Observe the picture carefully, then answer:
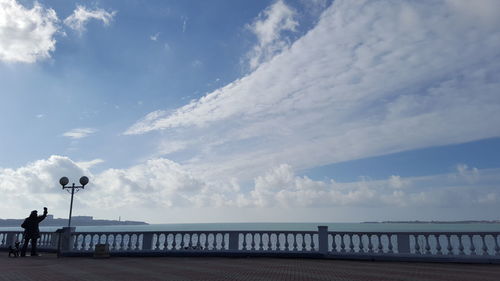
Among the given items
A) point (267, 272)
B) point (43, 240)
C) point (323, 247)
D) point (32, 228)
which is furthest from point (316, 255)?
point (43, 240)

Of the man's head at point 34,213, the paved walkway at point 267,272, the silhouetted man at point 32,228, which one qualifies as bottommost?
the paved walkway at point 267,272

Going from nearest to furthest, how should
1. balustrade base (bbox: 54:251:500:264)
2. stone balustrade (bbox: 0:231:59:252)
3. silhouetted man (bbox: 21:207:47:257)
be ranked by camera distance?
balustrade base (bbox: 54:251:500:264)
silhouetted man (bbox: 21:207:47:257)
stone balustrade (bbox: 0:231:59:252)

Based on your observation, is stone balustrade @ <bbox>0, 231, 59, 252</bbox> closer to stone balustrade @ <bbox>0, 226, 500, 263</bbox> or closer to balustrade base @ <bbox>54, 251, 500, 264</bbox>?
stone balustrade @ <bbox>0, 226, 500, 263</bbox>

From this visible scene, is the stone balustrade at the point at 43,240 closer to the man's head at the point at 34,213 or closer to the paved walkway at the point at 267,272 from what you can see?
the man's head at the point at 34,213

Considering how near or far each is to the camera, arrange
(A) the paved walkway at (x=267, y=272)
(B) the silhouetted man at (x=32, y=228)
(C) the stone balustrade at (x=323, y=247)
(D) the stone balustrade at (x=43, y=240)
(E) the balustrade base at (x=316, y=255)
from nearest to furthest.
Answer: (A) the paved walkway at (x=267, y=272), (E) the balustrade base at (x=316, y=255), (C) the stone balustrade at (x=323, y=247), (B) the silhouetted man at (x=32, y=228), (D) the stone balustrade at (x=43, y=240)

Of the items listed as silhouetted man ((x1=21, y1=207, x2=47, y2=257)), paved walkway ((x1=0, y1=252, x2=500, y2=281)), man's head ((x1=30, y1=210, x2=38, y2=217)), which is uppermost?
man's head ((x1=30, y1=210, x2=38, y2=217))

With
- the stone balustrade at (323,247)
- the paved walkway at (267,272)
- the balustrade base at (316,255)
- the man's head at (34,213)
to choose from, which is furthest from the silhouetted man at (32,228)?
the paved walkway at (267,272)

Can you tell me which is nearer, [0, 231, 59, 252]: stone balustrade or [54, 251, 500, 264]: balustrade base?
[54, 251, 500, 264]: balustrade base

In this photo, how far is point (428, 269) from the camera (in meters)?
12.4

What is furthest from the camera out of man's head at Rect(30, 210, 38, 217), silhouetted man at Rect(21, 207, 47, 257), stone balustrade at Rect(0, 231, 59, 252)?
stone balustrade at Rect(0, 231, 59, 252)

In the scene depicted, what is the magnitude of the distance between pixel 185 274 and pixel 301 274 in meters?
3.49

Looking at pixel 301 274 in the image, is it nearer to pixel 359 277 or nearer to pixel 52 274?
pixel 359 277

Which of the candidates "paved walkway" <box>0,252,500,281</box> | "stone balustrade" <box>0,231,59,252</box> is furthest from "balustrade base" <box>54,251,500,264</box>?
"stone balustrade" <box>0,231,59,252</box>

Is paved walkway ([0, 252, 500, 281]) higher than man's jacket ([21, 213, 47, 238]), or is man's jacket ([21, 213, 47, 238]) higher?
man's jacket ([21, 213, 47, 238])
